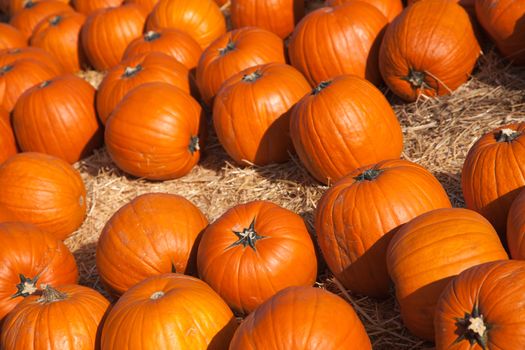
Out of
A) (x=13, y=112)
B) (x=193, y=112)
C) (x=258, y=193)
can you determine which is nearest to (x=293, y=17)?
(x=193, y=112)

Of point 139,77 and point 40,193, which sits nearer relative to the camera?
point 40,193

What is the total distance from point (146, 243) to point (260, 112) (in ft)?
5.10

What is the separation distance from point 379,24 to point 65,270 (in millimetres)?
3222

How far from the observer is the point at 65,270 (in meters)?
4.27

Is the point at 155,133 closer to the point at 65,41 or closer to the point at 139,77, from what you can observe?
the point at 139,77

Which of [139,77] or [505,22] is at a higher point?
[505,22]

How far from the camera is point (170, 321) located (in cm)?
308

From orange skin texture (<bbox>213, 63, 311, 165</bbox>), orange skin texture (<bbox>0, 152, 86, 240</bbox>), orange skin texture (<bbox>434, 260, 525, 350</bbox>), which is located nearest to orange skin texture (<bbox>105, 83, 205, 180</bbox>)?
orange skin texture (<bbox>213, 63, 311, 165</bbox>)

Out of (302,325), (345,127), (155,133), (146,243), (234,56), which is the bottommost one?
(146,243)

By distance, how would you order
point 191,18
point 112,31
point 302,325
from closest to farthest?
point 302,325, point 191,18, point 112,31

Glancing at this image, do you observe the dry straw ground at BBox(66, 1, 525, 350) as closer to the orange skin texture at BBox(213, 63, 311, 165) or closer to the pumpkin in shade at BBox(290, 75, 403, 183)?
the orange skin texture at BBox(213, 63, 311, 165)

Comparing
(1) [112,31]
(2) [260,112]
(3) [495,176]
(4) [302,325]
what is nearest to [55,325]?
A: (4) [302,325]

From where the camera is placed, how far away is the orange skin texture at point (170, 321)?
3.07 m

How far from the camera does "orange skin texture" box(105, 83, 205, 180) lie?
5312 mm
